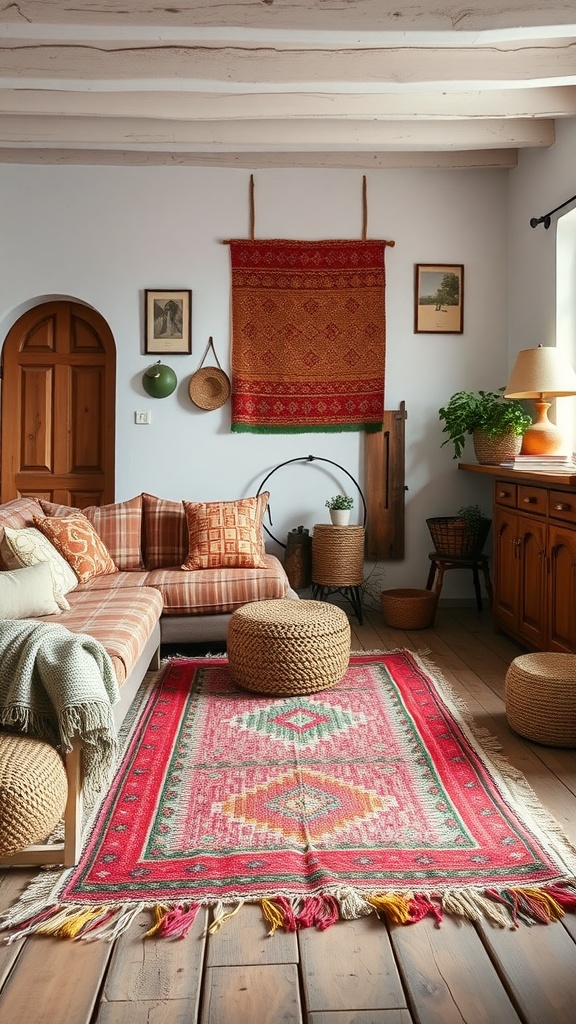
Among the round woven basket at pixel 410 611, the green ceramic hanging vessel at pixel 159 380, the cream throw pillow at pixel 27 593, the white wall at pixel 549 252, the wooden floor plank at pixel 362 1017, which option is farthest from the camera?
the green ceramic hanging vessel at pixel 159 380

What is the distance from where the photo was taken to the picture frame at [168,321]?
5.06m

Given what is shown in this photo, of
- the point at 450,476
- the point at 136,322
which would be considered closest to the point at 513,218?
the point at 450,476

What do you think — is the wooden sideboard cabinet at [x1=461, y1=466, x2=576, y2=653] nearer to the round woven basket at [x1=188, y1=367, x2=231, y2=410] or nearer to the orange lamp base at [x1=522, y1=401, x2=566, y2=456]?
the orange lamp base at [x1=522, y1=401, x2=566, y2=456]

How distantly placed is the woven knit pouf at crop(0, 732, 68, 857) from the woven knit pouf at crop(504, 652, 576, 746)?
5.53 ft

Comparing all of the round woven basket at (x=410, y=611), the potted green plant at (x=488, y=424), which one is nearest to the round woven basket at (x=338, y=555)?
the round woven basket at (x=410, y=611)

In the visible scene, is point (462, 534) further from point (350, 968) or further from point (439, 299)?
point (350, 968)

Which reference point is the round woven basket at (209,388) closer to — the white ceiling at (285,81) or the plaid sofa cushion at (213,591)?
the white ceiling at (285,81)

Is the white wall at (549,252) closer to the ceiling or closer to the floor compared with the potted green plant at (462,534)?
closer to the ceiling

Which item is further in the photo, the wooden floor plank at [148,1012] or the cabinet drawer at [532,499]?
the cabinet drawer at [532,499]

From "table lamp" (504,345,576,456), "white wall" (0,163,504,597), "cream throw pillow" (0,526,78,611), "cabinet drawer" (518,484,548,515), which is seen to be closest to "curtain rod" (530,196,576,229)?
"white wall" (0,163,504,597)

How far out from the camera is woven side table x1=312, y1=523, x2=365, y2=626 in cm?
475

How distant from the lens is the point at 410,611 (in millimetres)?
4656

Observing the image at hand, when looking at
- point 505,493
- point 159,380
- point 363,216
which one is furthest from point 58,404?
point 505,493

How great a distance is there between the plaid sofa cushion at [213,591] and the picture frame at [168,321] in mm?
1758
